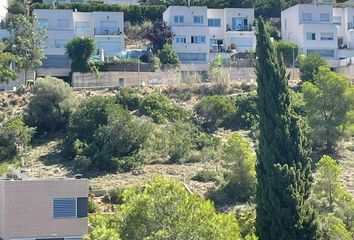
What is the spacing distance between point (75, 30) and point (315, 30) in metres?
21.2

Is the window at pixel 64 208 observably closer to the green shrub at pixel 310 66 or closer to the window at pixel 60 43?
the green shrub at pixel 310 66

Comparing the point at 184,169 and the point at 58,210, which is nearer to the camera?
the point at 58,210

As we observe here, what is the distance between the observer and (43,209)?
36500 mm

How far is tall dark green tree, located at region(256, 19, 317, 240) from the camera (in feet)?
122

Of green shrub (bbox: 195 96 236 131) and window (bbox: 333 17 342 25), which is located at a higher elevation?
window (bbox: 333 17 342 25)

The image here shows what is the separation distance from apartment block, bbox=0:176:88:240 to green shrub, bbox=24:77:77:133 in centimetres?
2048

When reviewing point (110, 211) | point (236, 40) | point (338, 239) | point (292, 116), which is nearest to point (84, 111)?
point (110, 211)

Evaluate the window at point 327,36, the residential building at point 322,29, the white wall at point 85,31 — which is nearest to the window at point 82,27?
the white wall at point 85,31

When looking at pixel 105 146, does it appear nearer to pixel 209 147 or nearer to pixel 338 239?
pixel 209 147

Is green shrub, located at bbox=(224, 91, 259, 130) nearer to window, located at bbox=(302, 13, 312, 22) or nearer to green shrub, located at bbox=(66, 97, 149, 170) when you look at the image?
green shrub, located at bbox=(66, 97, 149, 170)

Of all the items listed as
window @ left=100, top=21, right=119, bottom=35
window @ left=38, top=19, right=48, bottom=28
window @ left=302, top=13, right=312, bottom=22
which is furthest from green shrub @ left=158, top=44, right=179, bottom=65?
window @ left=302, top=13, right=312, bottom=22

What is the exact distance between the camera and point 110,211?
4381 centimetres

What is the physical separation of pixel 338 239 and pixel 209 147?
1805 centimetres

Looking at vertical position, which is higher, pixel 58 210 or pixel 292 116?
pixel 292 116
